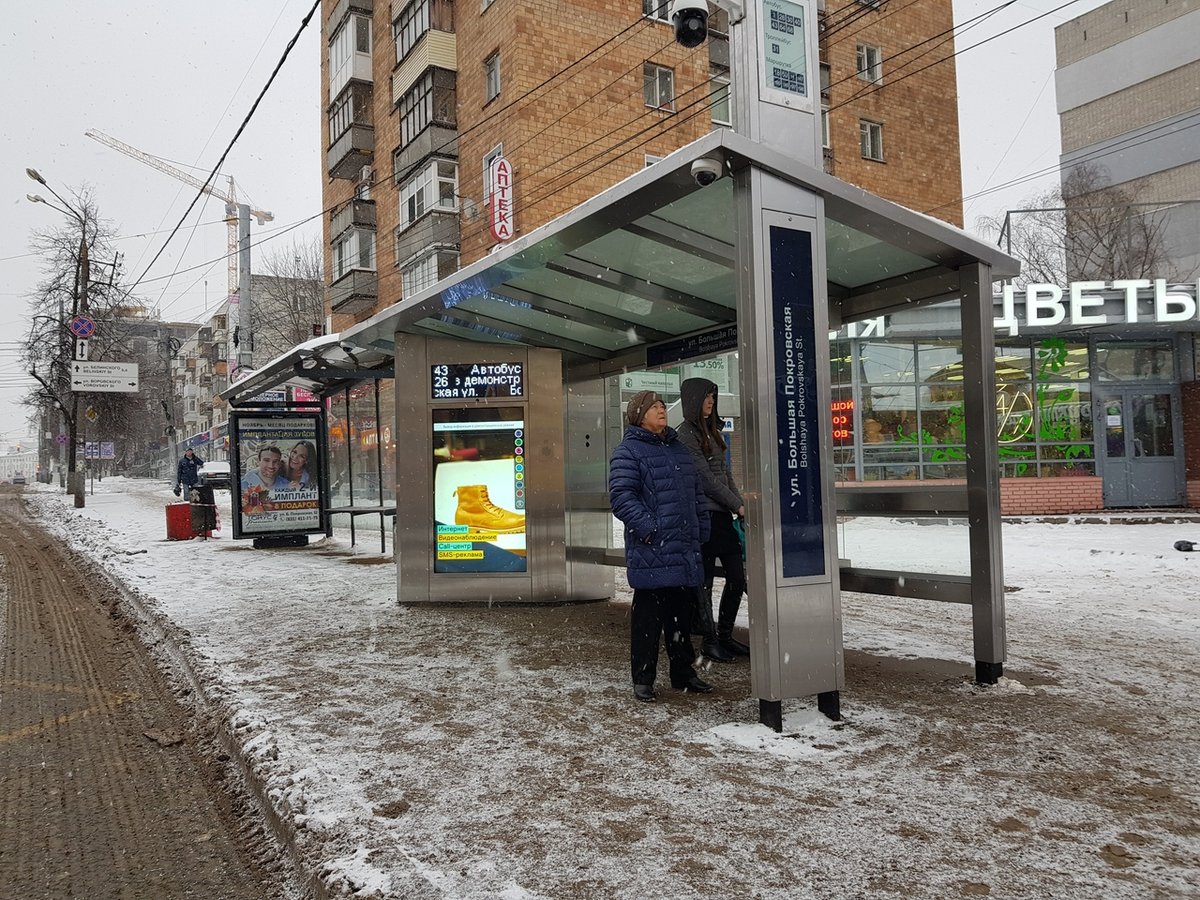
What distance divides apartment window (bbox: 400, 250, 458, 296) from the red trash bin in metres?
8.41

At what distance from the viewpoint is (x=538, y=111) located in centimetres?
1970

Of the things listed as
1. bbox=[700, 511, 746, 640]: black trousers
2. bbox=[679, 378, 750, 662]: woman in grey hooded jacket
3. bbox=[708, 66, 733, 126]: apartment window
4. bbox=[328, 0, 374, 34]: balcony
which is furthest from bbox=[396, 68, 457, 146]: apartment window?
bbox=[700, 511, 746, 640]: black trousers

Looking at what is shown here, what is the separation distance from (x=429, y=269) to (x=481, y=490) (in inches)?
628

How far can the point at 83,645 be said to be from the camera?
7020 mm

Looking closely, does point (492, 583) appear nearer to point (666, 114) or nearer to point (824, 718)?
point (824, 718)

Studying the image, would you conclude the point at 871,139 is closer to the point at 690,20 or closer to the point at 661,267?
the point at 690,20

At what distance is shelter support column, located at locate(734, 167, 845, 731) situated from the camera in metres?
4.23

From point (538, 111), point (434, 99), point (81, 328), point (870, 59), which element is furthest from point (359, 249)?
point (870, 59)

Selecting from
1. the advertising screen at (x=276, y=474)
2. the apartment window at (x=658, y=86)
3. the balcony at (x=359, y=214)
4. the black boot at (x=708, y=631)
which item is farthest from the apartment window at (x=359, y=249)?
the black boot at (x=708, y=631)

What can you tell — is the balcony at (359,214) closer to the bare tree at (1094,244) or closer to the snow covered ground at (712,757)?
the bare tree at (1094,244)

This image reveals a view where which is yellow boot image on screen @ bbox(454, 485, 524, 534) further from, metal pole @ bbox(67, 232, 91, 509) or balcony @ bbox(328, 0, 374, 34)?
metal pole @ bbox(67, 232, 91, 509)

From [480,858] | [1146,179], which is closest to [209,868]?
[480,858]

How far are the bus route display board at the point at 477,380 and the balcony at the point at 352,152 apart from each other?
21.6m

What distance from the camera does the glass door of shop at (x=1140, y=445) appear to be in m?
17.0
